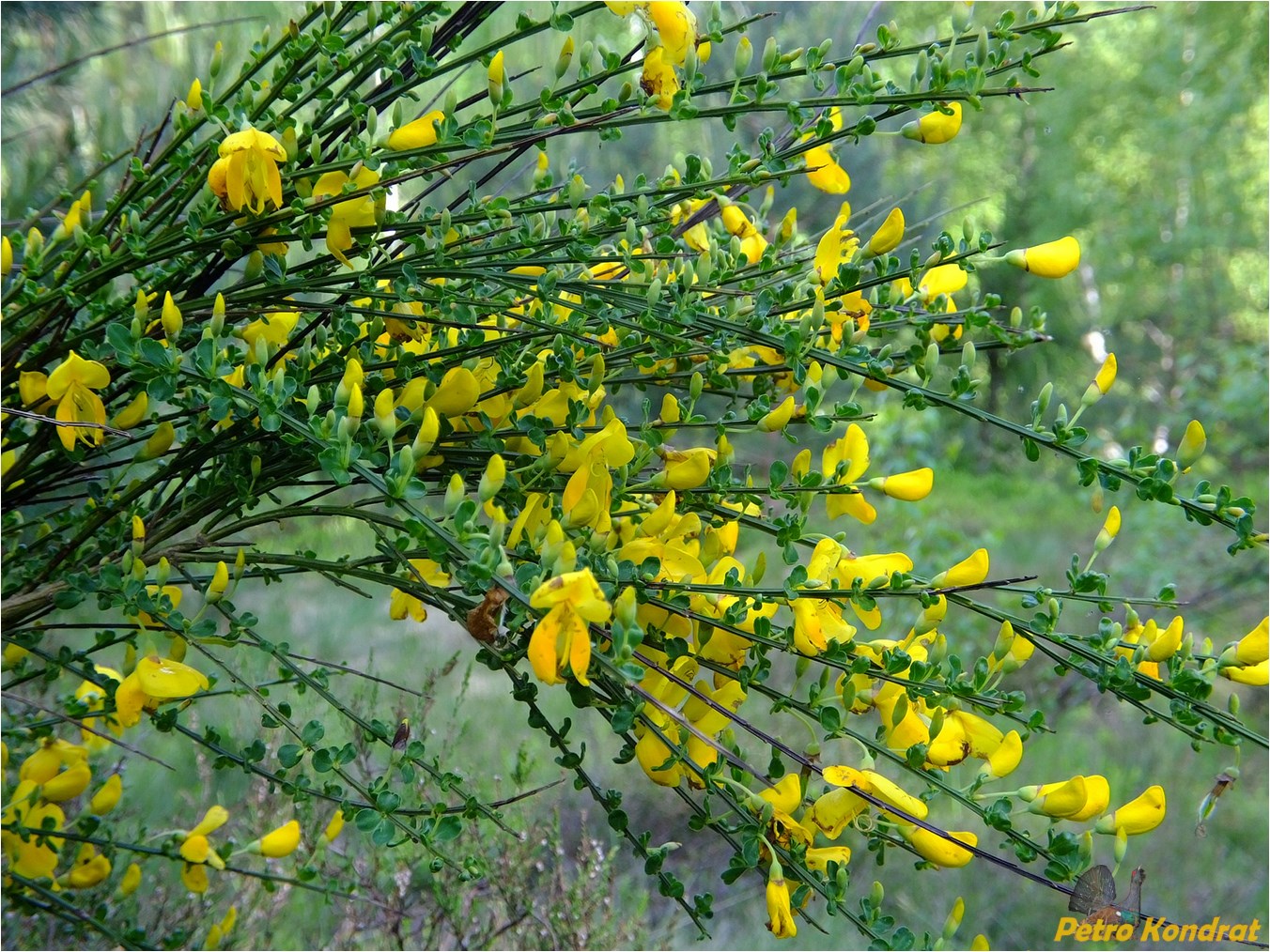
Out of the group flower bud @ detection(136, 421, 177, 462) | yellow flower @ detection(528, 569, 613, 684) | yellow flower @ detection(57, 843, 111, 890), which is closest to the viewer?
yellow flower @ detection(528, 569, 613, 684)

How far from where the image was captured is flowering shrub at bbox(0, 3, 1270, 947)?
0.60 m

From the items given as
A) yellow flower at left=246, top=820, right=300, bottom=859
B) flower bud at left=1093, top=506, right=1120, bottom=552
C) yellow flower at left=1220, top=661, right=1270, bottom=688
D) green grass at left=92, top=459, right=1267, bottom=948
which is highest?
flower bud at left=1093, top=506, right=1120, bottom=552

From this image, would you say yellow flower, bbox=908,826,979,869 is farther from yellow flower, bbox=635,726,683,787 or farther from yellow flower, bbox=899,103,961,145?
yellow flower, bbox=899,103,961,145

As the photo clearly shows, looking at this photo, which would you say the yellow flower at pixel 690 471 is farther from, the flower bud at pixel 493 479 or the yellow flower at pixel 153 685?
the yellow flower at pixel 153 685

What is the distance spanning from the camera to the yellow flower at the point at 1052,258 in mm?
718

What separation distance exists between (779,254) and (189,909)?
3.50 feet

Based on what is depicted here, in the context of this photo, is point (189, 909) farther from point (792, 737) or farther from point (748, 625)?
point (792, 737)

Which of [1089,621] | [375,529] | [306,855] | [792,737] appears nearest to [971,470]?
[1089,621]

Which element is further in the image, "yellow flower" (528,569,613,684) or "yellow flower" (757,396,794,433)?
"yellow flower" (757,396,794,433)

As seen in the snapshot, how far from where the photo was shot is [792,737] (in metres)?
2.60

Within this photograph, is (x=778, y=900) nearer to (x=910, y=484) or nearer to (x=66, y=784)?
(x=910, y=484)

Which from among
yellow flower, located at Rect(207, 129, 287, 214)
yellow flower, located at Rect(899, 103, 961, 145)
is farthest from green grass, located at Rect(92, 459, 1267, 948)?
yellow flower, located at Rect(899, 103, 961, 145)

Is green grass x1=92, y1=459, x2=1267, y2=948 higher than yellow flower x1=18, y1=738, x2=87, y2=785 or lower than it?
lower

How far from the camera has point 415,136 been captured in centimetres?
64
